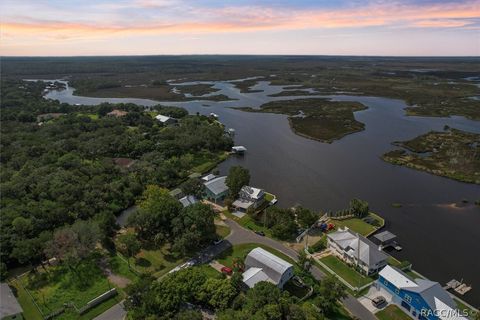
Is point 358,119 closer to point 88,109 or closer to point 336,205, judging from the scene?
point 336,205

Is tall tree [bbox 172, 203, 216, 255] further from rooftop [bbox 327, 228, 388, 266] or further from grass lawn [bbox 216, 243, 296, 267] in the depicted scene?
rooftop [bbox 327, 228, 388, 266]

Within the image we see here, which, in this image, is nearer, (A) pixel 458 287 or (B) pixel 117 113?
(A) pixel 458 287

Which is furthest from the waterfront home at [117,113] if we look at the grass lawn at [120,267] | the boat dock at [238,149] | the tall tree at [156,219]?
the grass lawn at [120,267]

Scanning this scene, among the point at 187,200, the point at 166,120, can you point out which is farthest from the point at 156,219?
the point at 166,120

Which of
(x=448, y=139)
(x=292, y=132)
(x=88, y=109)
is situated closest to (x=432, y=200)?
(x=448, y=139)

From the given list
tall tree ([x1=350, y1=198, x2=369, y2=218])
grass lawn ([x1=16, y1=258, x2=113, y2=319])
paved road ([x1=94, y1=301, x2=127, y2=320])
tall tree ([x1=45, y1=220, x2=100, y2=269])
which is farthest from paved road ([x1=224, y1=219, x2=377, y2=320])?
tall tree ([x1=45, y1=220, x2=100, y2=269])

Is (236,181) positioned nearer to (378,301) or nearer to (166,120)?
(378,301)

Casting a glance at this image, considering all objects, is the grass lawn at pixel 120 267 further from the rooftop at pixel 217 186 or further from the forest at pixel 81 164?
the rooftop at pixel 217 186

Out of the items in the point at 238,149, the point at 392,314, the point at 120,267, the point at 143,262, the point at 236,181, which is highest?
the point at 236,181
